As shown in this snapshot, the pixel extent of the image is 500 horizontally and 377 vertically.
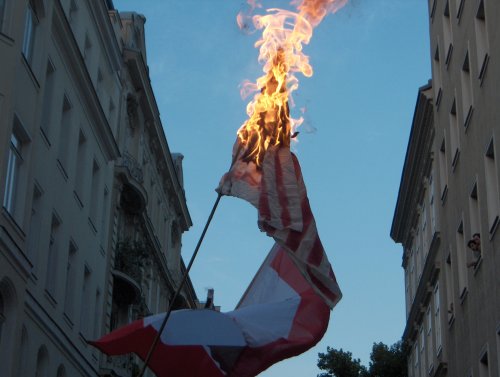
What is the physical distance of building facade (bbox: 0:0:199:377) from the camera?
2483 centimetres

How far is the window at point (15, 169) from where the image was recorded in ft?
81.8

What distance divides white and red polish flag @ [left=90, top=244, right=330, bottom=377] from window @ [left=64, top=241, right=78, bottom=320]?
10140mm

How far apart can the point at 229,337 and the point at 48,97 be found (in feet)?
35.9

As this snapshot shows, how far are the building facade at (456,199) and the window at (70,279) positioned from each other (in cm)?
1125

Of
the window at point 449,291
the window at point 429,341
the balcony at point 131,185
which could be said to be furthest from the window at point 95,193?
the window at point 429,341

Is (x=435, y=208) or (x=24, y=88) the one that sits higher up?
(x=435, y=208)

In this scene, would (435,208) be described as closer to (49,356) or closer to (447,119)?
(447,119)

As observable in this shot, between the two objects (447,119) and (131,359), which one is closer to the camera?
(447,119)

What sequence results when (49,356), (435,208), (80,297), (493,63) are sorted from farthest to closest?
1. (435,208)
2. (80,297)
3. (49,356)
4. (493,63)

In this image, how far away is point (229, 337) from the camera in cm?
2264

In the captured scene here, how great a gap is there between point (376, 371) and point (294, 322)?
30.6 meters

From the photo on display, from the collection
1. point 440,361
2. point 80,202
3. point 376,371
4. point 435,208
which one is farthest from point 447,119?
point 376,371

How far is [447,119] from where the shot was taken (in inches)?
1432

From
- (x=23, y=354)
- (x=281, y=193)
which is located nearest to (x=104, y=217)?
(x=23, y=354)
